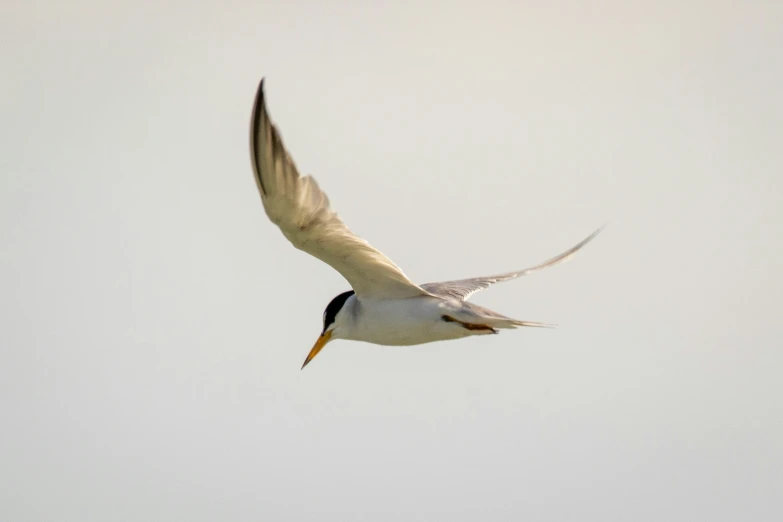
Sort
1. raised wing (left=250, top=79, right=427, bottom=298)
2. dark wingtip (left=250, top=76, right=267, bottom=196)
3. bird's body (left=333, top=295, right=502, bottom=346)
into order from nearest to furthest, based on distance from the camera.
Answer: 1. dark wingtip (left=250, top=76, right=267, bottom=196)
2. raised wing (left=250, top=79, right=427, bottom=298)
3. bird's body (left=333, top=295, right=502, bottom=346)

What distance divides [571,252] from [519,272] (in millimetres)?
713

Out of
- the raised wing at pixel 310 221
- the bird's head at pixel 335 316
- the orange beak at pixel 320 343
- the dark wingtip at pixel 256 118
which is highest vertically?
the dark wingtip at pixel 256 118

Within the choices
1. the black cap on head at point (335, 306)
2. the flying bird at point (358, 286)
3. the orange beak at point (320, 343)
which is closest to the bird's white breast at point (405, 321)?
the flying bird at point (358, 286)

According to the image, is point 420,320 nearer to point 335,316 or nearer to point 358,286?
point 358,286

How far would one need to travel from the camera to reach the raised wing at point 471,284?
14180 millimetres

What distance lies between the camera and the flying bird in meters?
11.2

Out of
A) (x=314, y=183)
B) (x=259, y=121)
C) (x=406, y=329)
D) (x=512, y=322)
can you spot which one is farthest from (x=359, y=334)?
(x=259, y=121)

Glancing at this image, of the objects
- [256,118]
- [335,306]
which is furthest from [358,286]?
[256,118]

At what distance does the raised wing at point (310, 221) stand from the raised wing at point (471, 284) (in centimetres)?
112

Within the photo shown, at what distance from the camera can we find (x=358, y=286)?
12883mm

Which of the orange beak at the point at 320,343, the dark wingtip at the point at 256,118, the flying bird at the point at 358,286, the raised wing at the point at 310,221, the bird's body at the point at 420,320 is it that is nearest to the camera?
the dark wingtip at the point at 256,118

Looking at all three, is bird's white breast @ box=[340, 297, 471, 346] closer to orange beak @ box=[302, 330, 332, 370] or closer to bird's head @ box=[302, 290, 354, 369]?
bird's head @ box=[302, 290, 354, 369]

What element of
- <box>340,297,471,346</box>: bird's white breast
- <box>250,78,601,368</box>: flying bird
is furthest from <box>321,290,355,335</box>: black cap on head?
<box>340,297,471,346</box>: bird's white breast

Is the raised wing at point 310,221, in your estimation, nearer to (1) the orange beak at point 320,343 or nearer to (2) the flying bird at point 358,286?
(2) the flying bird at point 358,286
